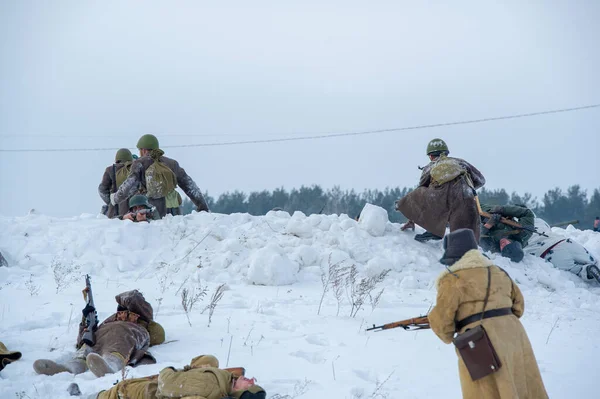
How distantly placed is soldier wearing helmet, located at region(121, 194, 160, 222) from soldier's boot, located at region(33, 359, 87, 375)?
5296 millimetres

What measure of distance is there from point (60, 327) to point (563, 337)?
504 centimetres

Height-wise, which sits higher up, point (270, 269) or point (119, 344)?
point (119, 344)

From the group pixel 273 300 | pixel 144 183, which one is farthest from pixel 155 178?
pixel 273 300

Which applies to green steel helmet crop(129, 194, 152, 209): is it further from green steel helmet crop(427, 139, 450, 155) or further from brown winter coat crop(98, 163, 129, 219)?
green steel helmet crop(427, 139, 450, 155)

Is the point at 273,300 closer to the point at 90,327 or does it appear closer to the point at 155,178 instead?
the point at 90,327

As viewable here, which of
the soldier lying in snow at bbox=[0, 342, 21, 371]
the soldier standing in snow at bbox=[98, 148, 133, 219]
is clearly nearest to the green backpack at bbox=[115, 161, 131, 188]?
the soldier standing in snow at bbox=[98, 148, 133, 219]

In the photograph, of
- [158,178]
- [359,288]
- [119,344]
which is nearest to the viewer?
[119,344]

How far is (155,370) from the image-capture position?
13.8 ft

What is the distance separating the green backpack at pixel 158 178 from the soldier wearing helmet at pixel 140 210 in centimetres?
21

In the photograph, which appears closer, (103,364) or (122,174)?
(103,364)

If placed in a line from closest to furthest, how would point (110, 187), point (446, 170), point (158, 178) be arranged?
point (446, 170), point (158, 178), point (110, 187)

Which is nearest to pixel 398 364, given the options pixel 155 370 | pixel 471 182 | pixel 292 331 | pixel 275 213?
pixel 292 331

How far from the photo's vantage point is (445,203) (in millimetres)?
8352

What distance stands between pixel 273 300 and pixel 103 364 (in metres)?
2.70
